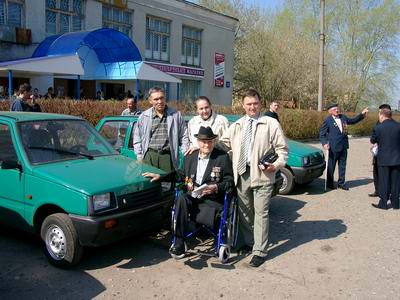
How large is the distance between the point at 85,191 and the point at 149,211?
0.83 meters

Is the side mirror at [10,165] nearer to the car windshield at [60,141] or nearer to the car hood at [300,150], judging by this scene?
the car windshield at [60,141]

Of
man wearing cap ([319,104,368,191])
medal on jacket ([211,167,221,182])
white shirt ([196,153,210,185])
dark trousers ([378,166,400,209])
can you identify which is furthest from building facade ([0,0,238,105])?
medal on jacket ([211,167,221,182])

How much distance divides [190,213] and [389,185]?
4388mm

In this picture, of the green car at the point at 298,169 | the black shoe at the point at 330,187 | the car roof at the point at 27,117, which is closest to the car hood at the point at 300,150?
the green car at the point at 298,169

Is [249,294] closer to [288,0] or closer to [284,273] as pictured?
[284,273]

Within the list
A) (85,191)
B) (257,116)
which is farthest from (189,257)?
(257,116)

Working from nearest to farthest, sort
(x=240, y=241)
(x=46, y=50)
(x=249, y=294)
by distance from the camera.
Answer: (x=249, y=294) → (x=240, y=241) → (x=46, y=50)

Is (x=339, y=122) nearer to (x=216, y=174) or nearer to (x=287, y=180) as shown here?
(x=287, y=180)

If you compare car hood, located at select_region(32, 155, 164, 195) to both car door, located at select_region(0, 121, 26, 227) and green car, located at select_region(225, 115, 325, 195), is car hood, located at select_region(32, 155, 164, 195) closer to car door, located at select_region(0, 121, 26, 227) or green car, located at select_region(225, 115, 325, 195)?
car door, located at select_region(0, 121, 26, 227)

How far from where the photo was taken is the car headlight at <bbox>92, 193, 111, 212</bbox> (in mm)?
→ 4383

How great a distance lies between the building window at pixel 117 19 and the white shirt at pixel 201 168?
2165cm

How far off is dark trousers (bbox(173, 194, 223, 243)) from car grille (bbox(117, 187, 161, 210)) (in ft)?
1.27

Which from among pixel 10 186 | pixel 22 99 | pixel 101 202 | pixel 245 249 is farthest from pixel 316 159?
pixel 22 99

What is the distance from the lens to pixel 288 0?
3984cm
